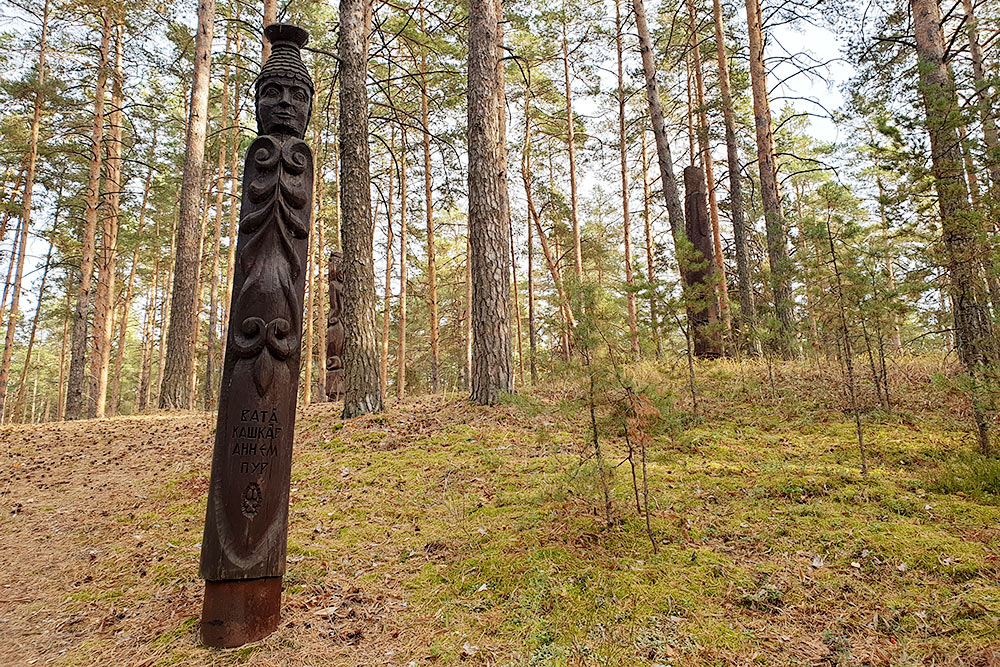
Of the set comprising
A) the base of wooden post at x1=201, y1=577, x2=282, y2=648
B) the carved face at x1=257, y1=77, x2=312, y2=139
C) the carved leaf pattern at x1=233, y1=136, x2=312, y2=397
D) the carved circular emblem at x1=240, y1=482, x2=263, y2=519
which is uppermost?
the carved face at x1=257, y1=77, x2=312, y2=139

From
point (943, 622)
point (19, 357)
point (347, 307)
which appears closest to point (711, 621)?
point (943, 622)

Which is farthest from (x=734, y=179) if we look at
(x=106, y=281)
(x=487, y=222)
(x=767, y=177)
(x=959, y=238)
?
(x=106, y=281)

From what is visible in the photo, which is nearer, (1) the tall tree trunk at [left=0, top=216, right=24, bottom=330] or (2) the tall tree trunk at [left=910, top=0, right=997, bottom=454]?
(2) the tall tree trunk at [left=910, top=0, right=997, bottom=454]

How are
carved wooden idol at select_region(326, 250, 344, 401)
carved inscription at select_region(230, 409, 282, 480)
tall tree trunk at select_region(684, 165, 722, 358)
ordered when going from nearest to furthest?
1. carved inscription at select_region(230, 409, 282, 480)
2. tall tree trunk at select_region(684, 165, 722, 358)
3. carved wooden idol at select_region(326, 250, 344, 401)

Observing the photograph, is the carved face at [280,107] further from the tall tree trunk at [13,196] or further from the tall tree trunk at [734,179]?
the tall tree trunk at [13,196]

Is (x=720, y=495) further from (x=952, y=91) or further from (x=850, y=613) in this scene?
(x=952, y=91)

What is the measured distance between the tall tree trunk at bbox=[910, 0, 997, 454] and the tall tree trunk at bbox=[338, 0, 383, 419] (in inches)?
306

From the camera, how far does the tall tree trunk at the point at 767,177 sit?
35.7 ft

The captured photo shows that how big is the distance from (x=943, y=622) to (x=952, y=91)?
5.51 metres

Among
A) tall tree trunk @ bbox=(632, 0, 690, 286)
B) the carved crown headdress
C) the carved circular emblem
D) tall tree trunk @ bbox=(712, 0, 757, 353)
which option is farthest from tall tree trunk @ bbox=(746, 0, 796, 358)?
the carved circular emblem

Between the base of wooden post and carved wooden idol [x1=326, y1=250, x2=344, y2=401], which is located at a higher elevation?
carved wooden idol [x1=326, y1=250, x2=344, y2=401]

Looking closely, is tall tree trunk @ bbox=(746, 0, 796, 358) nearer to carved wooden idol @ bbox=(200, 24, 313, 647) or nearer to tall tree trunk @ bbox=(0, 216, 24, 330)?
carved wooden idol @ bbox=(200, 24, 313, 647)

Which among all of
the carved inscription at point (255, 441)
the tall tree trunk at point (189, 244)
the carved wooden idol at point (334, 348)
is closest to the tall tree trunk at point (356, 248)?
the carved wooden idol at point (334, 348)

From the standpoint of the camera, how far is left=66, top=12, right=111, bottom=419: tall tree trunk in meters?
13.7
